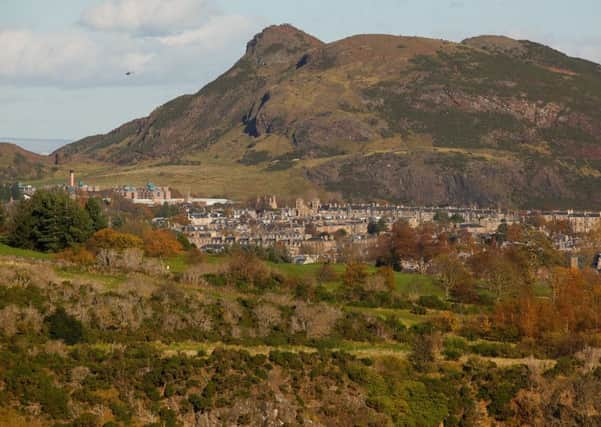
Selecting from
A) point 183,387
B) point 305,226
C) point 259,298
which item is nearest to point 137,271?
point 259,298

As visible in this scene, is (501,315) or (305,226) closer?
(501,315)

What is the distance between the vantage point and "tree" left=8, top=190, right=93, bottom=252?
69.6m

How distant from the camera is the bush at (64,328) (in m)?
39.3

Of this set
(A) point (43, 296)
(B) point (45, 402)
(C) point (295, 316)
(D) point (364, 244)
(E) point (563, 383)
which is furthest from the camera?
(D) point (364, 244)

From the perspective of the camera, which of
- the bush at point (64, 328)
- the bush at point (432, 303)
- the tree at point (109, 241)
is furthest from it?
the tree at point (109, 241)

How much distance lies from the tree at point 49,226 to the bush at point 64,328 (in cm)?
2920

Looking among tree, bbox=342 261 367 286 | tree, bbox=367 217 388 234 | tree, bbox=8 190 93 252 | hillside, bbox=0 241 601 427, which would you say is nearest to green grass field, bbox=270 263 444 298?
tree, bbox=342 261 367 286

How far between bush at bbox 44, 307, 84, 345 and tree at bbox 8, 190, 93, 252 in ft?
95.8

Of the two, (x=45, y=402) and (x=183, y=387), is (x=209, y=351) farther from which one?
(x=45, y=402)

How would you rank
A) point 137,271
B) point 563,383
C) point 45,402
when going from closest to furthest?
point 45,402
point 563,383
point 137,271

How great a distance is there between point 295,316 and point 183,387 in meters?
10.4

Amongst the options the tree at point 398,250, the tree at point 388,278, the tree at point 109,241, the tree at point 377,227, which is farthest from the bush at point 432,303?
the tree at point 377,227

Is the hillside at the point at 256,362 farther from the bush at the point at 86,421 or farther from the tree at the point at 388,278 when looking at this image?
the tree at the point at 388,278

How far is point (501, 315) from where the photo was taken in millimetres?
51656
